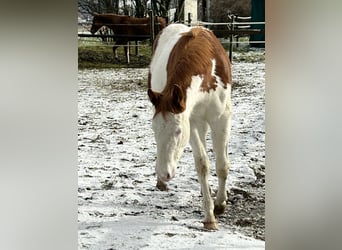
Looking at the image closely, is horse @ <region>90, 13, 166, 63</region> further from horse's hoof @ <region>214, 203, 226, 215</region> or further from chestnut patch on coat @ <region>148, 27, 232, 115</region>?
horse's hoof @ <region>214, 203, 226, 215</region>

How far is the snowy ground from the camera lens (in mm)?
2213

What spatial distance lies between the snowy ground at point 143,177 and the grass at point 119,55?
28 mm

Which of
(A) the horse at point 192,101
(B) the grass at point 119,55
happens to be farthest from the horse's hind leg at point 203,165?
(B) the grass at point 119,55

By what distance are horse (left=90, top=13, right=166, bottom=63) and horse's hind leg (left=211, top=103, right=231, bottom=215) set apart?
1.46 ft

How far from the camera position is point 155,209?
2.24 metres

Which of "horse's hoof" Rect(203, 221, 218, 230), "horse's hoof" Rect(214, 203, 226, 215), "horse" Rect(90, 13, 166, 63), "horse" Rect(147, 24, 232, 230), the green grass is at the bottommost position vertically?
"horse's hoof" Rect(203, 221, 218, 230)

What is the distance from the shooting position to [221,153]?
2264 millimetres

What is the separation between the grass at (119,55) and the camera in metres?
2.23

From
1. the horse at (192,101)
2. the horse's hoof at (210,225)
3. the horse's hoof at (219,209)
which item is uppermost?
the horse at (192,101)

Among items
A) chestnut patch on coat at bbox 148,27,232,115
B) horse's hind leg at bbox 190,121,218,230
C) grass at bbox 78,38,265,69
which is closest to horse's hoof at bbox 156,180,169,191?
horse's hind leg at bbox 190,121,218,230

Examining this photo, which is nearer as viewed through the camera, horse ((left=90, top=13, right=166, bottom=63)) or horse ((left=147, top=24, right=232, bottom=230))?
Result: horse ((left=147, top=24, right=232, bottom=230))

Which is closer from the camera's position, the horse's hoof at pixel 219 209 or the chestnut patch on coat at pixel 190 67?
the chestnut patch on coat at pixel 190 67

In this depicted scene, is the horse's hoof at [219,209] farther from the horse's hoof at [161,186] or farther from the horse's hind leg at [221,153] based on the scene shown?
the horse's hoof at [161,186]

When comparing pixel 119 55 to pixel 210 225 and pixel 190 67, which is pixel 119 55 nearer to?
pixel 190 67
